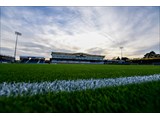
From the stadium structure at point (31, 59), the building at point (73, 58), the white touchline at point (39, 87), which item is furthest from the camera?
the stadium structure at point (31, 59)

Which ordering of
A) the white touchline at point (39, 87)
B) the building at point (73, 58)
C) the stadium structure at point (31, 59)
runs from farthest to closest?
the stadium structure at point (31, 59), the building at point (73, 58), the white touchline at point (39, 87)

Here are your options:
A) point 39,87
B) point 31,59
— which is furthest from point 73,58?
point 39,87

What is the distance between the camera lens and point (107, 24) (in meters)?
5.29

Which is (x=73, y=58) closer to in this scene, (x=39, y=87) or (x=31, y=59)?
(x=31, y=59)

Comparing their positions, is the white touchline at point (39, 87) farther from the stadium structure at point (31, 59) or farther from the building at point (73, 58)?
the stadium structure at point (31, 59)

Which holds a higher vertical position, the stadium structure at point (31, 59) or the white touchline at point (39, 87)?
the stadium structure at point (31, 59)

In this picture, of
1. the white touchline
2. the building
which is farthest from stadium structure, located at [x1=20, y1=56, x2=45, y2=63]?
the white touchline

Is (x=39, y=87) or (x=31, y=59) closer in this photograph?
(x=39, y=87)

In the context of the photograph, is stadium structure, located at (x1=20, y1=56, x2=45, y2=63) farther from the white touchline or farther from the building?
the white touchline

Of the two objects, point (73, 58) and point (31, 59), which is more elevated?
point (73, 58)

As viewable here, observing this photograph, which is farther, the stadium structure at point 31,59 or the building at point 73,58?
the stadium structure at point 31,59

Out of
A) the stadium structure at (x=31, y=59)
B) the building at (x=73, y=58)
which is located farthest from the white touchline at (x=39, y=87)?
the stadium structure at (x=31, y=59)
